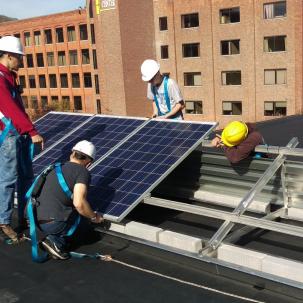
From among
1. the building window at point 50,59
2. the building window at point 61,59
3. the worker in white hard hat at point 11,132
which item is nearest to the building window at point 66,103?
the building window at point 61,59

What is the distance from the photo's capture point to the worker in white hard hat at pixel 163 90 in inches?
261

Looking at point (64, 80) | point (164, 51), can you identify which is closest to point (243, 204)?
point (164, 51)

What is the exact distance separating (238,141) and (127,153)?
1.44 m

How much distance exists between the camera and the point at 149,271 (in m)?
4.42

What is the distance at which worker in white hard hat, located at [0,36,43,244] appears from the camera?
16.5 feet

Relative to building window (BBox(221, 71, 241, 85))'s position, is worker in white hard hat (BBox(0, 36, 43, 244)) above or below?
above

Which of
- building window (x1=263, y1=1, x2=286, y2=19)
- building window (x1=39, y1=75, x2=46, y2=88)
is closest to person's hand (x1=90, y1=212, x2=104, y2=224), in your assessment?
building window (x1=263, y1=1, x2=286, y2=19)

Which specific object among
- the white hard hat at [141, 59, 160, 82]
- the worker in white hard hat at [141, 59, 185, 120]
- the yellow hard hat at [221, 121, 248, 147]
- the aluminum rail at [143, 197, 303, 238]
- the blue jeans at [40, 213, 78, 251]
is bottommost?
the blue jeans at [40, 213, 78, 251]

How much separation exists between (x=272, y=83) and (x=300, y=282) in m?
42.5

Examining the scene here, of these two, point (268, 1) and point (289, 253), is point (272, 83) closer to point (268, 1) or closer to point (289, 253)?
point (268, 1)

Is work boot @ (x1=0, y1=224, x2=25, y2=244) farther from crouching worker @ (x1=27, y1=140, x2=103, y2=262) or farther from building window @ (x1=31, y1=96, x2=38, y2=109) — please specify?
building window @ (x1=31, y1=96, x2=38, y2=109)

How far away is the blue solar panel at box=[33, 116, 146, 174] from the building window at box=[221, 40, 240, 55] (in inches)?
1615

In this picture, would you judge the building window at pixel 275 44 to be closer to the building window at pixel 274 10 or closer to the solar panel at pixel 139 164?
the building window at pixel 274 10

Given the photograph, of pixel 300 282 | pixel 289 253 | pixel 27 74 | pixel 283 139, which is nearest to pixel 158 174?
pixel 289 253
